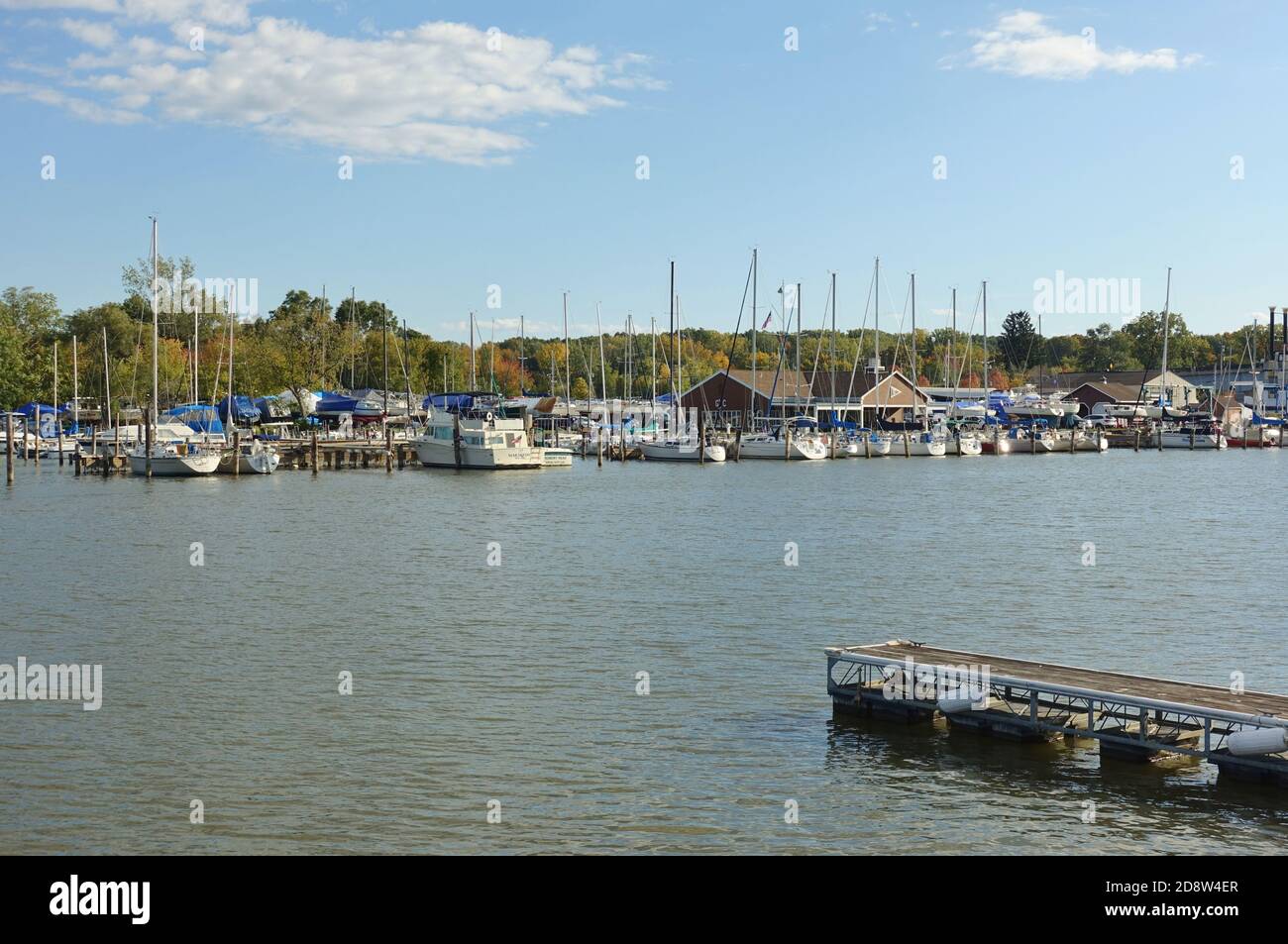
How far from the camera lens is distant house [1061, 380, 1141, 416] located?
188625 mm

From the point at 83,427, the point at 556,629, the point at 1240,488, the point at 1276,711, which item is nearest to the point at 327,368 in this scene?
the point at 83,427

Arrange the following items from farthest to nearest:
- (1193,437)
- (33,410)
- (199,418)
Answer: (1193,437), (33,410), (199,418)

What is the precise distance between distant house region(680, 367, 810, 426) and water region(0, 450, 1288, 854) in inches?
3326

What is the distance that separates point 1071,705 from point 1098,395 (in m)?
178

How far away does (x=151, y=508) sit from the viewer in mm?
67562

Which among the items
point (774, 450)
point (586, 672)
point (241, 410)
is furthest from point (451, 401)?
point (586, 672)

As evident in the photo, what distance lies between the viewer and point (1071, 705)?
71.6ft

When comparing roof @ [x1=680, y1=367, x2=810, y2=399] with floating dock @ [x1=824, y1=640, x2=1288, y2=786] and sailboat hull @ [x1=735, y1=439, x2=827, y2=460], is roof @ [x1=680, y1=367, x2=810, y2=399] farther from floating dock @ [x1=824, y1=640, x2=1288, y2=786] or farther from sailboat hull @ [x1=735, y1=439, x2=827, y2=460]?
floating dock @ [x1=824, y1=640, x2=1288, y2=786]

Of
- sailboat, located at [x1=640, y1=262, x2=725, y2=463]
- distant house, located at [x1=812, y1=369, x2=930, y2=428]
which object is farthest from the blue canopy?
distant house, located at [x1=812, y1=369, x2=930, y2=428]

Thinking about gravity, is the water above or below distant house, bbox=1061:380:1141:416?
below

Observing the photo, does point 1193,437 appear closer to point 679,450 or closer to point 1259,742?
point 679,450
